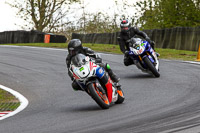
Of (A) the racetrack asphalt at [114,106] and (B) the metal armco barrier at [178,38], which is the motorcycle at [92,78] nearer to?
(A) the racetrack asphalt at [114,106]

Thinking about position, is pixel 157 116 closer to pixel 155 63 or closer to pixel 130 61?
pixel 155 63

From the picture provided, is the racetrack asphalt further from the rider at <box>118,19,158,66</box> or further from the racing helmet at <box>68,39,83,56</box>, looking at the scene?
the racing helmet at <box>68,39,83,56</box>

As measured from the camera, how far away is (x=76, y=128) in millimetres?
6125

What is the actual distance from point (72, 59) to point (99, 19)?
32.4 metres

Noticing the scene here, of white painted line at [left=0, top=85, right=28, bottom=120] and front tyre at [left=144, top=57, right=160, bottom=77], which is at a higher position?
front tyre at [left=144, top=57, right=160, bottom=77]

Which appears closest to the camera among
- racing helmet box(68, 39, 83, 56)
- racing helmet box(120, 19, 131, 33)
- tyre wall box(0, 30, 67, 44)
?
racing helmet box(68, 39, 83, 56)

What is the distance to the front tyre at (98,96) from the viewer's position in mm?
7660

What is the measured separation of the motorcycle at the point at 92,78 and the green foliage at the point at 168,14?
28.0 metres

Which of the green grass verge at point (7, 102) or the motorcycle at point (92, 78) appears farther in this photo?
the green grass verge at point (7, 102)

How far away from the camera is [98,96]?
303 inches

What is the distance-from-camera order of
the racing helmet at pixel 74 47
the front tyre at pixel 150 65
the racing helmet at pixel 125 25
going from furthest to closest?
the racing helmet at pixel 125 25, the front tyre at pixel 150 65, the racing helmet at pixel 74 47

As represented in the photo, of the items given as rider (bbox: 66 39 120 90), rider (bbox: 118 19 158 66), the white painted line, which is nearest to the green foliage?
rider (bbox: 118 19 158 66)

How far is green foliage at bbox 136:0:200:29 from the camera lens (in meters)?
35.2

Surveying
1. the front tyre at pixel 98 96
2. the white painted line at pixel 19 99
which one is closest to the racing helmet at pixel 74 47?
the front tyre at pixel 98 96
